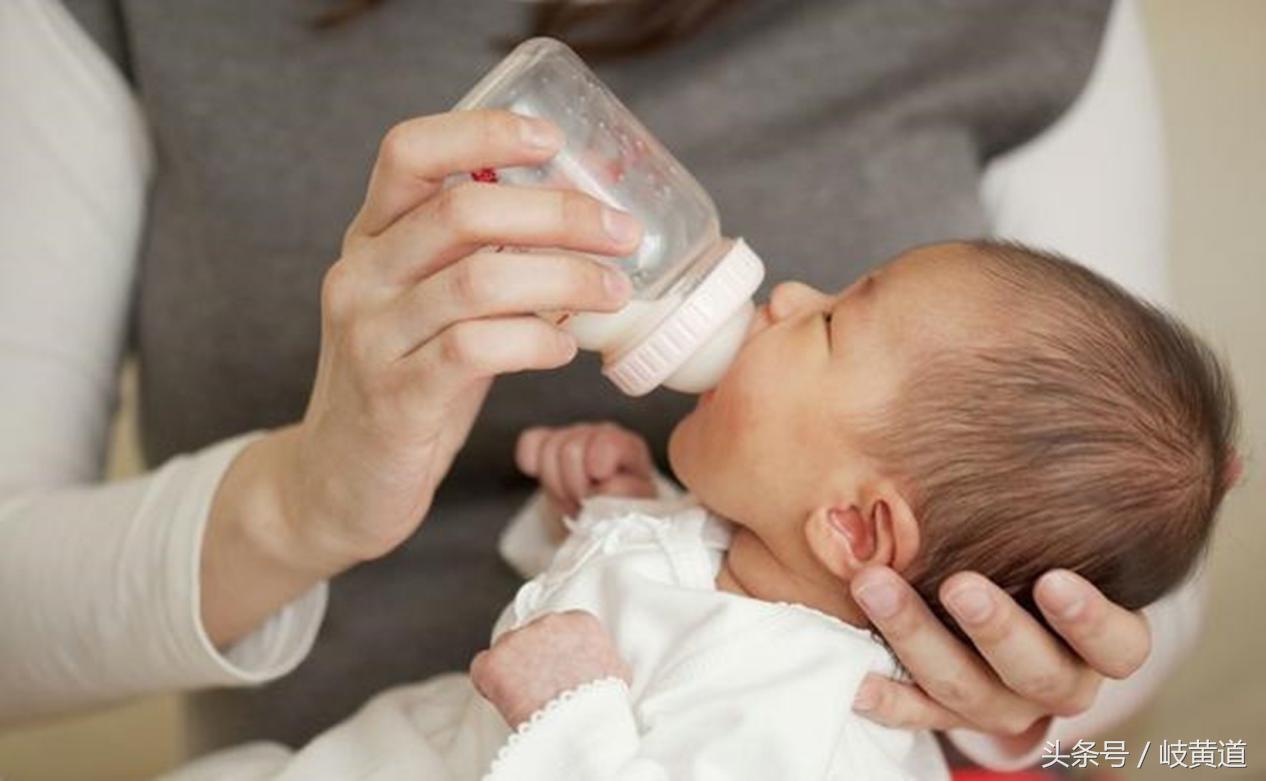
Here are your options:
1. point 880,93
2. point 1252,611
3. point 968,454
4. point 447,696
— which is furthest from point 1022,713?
point 1252,611

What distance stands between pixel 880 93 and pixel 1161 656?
52 centimetres

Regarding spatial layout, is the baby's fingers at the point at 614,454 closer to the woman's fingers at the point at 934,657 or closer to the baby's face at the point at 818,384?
the baby's face at the point at 818,384

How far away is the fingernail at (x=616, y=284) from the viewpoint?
2.36 ft

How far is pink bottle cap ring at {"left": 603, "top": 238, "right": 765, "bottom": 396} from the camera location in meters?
0.80

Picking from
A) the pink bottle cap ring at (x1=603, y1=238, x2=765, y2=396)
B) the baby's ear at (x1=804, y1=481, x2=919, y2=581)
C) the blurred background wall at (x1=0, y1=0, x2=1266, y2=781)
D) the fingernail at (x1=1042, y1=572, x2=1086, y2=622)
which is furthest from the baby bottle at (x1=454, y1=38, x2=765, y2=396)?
the blurred background wall at (x1=0, y1=0, x2=1266, y2=781)

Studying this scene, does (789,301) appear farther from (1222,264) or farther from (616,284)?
(1222,264)

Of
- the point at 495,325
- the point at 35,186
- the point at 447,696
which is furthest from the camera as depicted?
the point at 35,186

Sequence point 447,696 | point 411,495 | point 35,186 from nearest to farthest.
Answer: point 411,495 < point 447,696 < point 35,186

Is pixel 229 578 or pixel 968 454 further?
pixel 229 578

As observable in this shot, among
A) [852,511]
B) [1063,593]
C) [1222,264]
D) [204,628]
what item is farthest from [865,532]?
[1222,264]

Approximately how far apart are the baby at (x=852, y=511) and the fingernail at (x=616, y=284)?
0.16 m

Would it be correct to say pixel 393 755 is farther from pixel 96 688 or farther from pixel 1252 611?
pixel 1252 611

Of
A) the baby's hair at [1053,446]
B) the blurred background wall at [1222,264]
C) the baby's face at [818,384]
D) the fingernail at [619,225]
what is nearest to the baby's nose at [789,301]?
the baby's face at [818,384]

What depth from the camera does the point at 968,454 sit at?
81 centimetres
